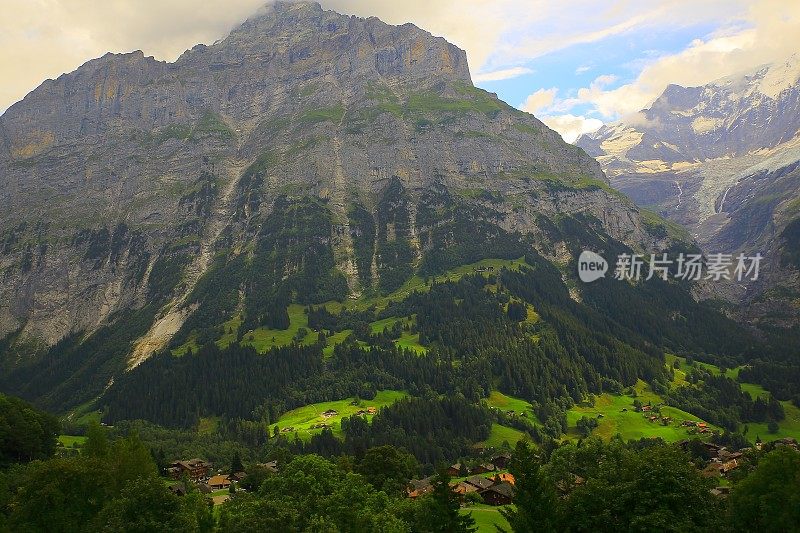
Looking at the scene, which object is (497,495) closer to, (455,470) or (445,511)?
(455,470)

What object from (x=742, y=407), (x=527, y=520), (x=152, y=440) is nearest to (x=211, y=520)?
(x=527, y=520)

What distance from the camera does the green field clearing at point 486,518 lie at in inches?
3027

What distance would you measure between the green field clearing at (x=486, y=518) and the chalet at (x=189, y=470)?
6374 cm

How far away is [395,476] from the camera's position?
308ft

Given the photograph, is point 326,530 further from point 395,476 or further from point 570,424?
point 570,424

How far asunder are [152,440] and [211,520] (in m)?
117

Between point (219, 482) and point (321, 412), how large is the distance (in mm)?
65736

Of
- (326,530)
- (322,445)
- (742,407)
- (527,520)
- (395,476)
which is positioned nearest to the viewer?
(527,520)

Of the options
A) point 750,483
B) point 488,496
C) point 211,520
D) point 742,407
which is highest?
point 750,483

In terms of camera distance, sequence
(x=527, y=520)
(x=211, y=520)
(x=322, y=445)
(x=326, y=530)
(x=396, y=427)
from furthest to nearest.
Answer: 1. (x=396, y=427)
2. (x=322, y=445)
3. (x=211, y=520)
4. (x=326, y=530)
5. (x=527, y=520)

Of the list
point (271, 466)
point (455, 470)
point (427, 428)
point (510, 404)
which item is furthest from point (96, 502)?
point (510, 404)

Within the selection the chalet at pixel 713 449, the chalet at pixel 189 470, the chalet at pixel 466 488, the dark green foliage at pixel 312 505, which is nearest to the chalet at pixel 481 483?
the chalet at pixel 466 488

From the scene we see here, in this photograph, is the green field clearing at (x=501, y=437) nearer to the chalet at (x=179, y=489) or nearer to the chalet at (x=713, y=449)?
the chalet at (x=713, y=449)

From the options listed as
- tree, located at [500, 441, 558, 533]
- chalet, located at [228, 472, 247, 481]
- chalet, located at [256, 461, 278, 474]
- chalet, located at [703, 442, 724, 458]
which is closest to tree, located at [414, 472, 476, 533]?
tree, located at [500, 441, 558, 533]
